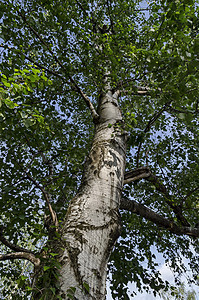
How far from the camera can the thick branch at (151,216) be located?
329 centimetres

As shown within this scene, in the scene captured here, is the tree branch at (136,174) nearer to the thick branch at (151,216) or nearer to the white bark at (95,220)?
the thick branch at (151,216)

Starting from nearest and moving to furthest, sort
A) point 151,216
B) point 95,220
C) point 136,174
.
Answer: point 95,220 → point 136,174 → point 151,216

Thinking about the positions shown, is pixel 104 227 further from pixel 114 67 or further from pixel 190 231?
pixel 190 231

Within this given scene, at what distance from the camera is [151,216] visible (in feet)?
12.1

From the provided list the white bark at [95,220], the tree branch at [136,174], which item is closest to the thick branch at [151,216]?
the tree branch at [136,174]

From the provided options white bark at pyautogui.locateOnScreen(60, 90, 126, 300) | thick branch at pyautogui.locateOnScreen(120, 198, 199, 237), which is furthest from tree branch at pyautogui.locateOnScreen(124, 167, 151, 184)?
white bark at pyautogui.locateOnScreen(60, 90, 126, 300)

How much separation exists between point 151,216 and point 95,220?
2108 millimetres

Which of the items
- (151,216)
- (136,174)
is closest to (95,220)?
(136,174)

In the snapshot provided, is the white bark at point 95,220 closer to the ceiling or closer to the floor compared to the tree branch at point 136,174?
closer to the floor

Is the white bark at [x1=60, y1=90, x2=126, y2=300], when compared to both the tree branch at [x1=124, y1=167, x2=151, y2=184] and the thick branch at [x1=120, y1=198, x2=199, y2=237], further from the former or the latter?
the thick branch at [x1=120, y1=198, x2=199, y2=237]

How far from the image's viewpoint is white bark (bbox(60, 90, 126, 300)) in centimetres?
154

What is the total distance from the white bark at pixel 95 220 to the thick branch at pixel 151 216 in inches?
36.5

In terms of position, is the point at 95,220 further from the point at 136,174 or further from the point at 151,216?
the point at 151,216

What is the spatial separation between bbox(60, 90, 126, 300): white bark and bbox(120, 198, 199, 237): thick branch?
93 centimetres
